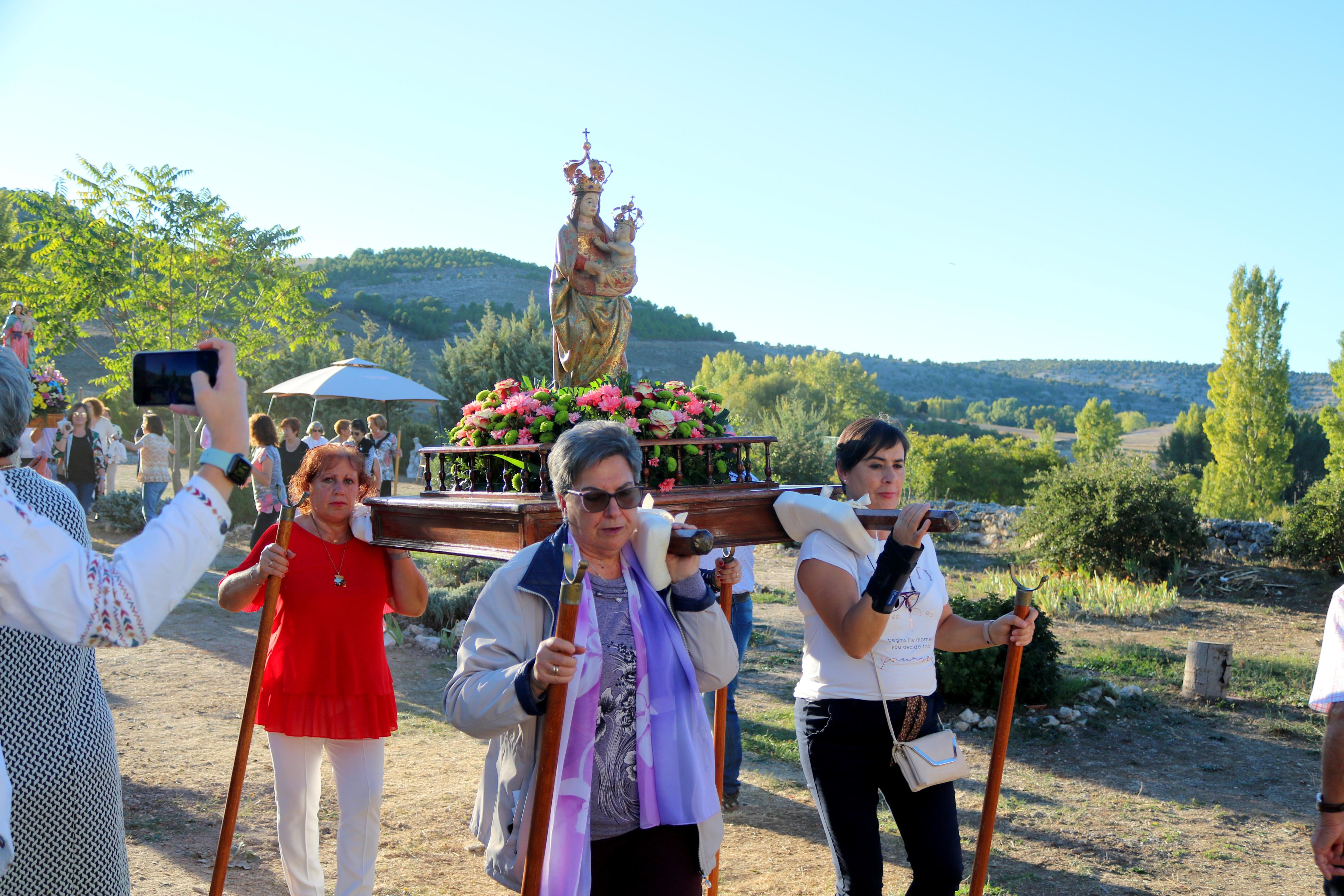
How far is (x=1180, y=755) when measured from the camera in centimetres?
725

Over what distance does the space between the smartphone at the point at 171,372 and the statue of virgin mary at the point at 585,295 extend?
467cm

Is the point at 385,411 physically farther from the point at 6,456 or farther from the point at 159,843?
the point at 6,456

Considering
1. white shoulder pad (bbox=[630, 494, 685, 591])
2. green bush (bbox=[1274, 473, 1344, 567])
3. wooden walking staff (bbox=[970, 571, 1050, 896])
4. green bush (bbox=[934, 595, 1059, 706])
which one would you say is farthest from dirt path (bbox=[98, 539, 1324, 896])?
green bush (bbox=[1274, 473, 1344, 567])

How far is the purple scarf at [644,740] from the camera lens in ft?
8.07

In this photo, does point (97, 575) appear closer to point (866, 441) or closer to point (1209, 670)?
point (866, 441)

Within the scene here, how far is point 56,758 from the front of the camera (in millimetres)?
2230

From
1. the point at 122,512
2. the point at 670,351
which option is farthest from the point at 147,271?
the point at 670,351

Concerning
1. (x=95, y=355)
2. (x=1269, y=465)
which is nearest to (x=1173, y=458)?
(x=1269, y=465)

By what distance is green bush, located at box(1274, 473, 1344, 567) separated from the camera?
13945mm

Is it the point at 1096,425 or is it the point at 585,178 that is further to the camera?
the point at 1096,425

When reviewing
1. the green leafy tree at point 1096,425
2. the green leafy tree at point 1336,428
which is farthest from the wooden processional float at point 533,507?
the green leafy tree at point 1096,425

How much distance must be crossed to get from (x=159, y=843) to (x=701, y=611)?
13.0ft

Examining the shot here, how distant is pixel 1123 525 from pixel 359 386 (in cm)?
1106

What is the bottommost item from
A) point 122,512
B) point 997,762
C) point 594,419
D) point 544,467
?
point 122,512
